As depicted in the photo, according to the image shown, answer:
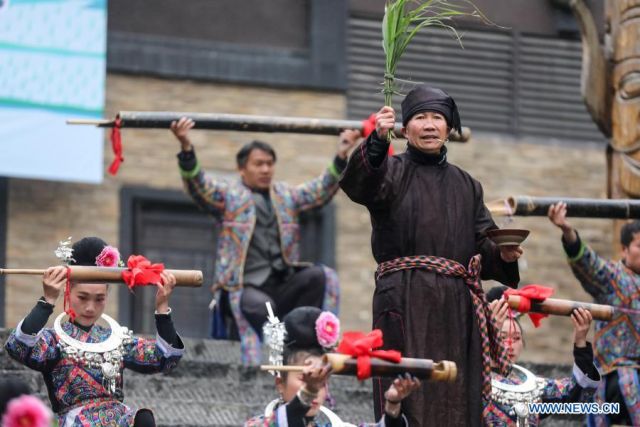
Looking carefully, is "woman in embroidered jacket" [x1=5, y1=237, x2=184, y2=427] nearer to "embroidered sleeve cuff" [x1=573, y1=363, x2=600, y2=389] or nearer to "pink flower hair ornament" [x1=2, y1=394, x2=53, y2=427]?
"embroidered sleeve cuff" [x1=573, y1=363, x2=600, y2=389]

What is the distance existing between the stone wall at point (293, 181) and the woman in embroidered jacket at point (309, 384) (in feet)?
19.9

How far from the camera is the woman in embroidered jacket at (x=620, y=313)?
12.5 meters

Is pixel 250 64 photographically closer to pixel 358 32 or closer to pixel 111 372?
pixel 358 32

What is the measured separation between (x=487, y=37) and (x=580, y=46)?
0.90m

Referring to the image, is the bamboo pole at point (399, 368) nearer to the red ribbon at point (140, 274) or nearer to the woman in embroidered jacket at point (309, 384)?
the woman in embroidered jacket at point (309, 384)

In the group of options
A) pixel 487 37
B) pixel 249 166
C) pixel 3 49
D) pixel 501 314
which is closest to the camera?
pixel 501 314

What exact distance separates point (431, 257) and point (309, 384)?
917mm

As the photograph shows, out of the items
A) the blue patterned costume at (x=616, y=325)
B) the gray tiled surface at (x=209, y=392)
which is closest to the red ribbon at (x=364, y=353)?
the gray tiled surface at (x=209, y=392)

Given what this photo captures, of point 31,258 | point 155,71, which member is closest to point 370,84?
point 155,71

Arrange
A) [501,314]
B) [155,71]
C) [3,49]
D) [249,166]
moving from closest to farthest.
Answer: [501,314]
[249,166]
[3,49]
[155,71]

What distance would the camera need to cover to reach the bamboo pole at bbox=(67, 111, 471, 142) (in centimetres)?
1355

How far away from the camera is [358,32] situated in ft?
60.1

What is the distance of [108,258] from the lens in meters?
10.8

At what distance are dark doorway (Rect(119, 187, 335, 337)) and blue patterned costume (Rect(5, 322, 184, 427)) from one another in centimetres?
635
